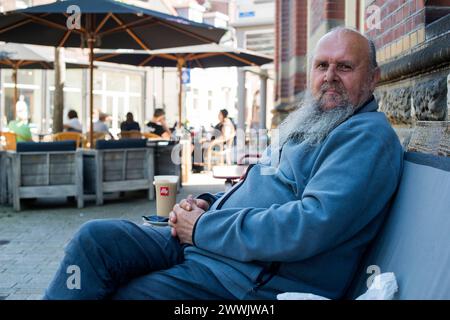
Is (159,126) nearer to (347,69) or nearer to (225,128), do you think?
(225,128)

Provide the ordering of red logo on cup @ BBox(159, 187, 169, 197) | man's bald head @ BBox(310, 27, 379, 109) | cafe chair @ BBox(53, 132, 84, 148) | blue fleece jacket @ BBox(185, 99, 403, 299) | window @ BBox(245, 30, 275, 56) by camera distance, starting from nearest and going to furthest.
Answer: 1. blue fleece jacket @ BBox(185, 99, 403, 299)
2. man's bald head @ BBox(310, 27, 379, 109)
3. red logo on cup @ BBox(159, 187, 169, 197)
4. cafe chair @ BBox(53, 132, 84, 148)
5. window @ BBox(245, 30, 275, 56)

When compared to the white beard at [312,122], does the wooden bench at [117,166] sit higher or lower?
lower

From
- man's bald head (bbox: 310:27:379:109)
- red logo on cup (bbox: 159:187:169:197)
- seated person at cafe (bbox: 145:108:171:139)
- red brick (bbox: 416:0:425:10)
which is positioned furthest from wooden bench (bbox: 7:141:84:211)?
man's bald head (bbox: 310:27:379:109)

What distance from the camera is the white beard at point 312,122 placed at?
227cm

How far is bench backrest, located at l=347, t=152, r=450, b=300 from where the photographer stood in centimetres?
154

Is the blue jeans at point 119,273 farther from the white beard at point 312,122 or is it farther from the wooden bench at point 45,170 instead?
the wooden bench at point 45,170

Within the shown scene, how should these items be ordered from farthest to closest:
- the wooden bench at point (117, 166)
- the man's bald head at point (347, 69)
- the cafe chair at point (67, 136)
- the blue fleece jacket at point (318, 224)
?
the cafe chair at point (67, 136) → the wooden bench at point (117, 166) → the man's bald head at point (347, 69) → the blue fleece jacket at point (318, 224)

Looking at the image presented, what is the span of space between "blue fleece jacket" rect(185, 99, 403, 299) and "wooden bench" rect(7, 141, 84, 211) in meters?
5.44

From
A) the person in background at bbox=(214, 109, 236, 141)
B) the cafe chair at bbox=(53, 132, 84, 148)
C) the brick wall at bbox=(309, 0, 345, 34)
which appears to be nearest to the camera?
the brick wall at bbox=(309, 0, 345, 34)

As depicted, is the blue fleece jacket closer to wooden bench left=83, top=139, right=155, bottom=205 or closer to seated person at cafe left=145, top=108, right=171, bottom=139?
wooden bench left=83, top=139, right=155, bottom=205

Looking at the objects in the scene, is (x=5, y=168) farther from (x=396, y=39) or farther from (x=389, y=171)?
(x=389, y=171)

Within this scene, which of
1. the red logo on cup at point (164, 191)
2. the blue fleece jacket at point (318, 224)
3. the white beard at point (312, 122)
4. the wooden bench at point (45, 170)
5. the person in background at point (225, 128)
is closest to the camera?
→ the blue fleece jacket at point (318, 224)

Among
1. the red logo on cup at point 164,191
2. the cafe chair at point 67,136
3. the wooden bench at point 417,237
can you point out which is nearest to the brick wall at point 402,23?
the wooden bench at point 417,237

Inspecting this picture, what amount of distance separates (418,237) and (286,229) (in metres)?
0.43
